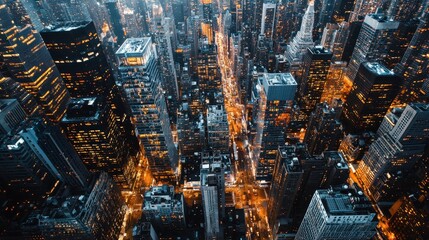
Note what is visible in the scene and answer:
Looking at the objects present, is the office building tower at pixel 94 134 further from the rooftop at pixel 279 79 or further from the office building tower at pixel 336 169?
the office building tower at pixel 336 169

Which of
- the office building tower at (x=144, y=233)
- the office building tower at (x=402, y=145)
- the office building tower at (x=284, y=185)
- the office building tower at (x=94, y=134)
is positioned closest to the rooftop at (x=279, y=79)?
the office building tower at (x=284, y=185)

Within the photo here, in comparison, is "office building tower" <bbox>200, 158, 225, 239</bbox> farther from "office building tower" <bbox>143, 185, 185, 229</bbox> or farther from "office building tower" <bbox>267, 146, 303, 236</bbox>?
"office building tower" <bbox>267, 146, 303, 236</bbox>

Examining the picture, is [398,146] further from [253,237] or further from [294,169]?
[253,237]

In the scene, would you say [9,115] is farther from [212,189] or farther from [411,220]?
[411,220]

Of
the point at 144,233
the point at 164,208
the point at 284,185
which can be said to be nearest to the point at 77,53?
the point at 164,208

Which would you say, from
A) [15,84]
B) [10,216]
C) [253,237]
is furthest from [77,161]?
[253,237]

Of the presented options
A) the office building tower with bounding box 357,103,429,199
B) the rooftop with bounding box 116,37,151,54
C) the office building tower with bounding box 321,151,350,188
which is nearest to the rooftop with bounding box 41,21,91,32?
the rooftop with bounding box 116,37,151,54
